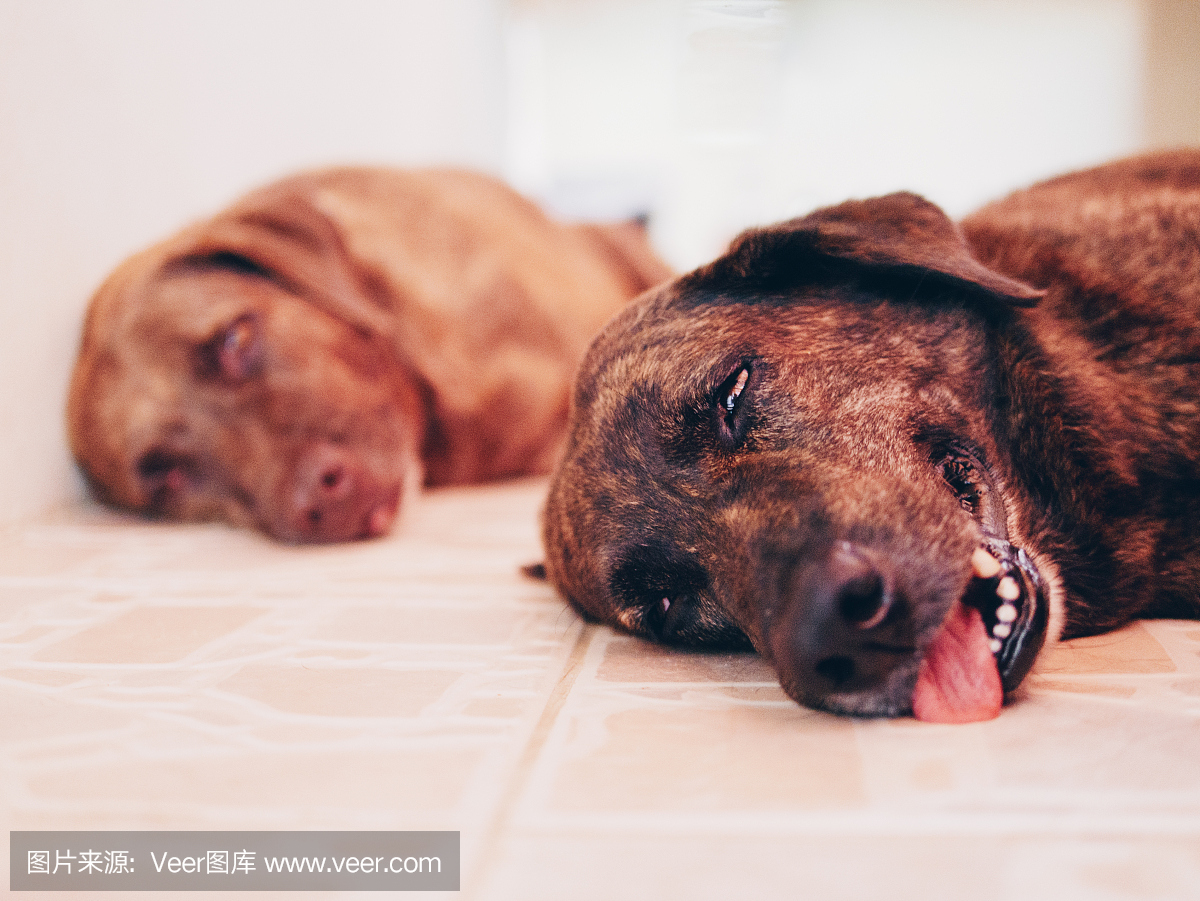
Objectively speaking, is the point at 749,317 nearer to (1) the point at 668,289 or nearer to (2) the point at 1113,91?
(1) the point at 668,289

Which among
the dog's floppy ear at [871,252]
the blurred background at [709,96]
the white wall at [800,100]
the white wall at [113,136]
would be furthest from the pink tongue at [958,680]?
the white wall at [800,100]

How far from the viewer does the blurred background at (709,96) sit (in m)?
5.52

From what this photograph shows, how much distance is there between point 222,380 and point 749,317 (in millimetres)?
2034

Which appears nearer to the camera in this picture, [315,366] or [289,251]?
[315,366]

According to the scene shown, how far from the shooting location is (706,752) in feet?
4.29

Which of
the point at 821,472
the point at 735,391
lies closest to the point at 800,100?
the point at 735,391

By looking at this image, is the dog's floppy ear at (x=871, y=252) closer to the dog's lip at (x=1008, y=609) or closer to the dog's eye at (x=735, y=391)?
the dog's eye at (x=735, y=391)

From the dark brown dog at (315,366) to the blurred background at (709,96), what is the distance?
3.44 feet

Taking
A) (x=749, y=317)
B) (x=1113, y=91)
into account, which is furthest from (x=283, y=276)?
(x=1113, y=91)

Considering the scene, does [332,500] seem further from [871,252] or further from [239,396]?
[871,252]

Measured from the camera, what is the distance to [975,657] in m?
1.43

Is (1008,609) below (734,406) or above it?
below

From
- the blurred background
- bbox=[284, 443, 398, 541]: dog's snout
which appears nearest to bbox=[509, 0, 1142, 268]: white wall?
the blurred background

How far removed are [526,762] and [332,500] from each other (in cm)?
191
